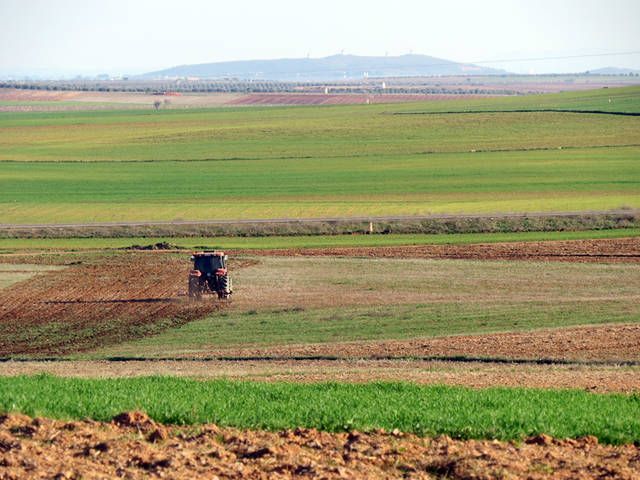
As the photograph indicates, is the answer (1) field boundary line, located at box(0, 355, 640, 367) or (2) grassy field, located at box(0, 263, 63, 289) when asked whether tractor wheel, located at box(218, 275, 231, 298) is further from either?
(1) field boundary line, located at box(0, 355, 640, 367)

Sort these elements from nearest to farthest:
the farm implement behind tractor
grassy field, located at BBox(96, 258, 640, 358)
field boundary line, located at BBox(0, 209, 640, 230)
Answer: grassy field, located at BBox(96, 258, 640, 358) < the farm implement behind tractor < field boundary line, located at BBox(0, 209, 640, 230)

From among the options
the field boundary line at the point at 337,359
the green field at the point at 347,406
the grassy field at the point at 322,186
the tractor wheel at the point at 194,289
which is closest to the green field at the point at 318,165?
the grassy field at the point at 322,186

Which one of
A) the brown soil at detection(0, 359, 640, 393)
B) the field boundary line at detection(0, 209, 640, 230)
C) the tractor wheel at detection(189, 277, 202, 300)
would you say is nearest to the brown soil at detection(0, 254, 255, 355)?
the tractor wheel at detection(189, 277, 202, 300)

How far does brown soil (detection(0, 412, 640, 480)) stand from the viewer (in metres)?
12.8

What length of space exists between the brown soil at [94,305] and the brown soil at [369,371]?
474 cm

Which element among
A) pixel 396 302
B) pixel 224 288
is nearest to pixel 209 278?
pixel 224 288

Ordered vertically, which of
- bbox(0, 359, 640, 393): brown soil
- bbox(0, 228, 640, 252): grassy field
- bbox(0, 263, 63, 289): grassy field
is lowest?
bbox(0, 228, 640, 252): grassy field

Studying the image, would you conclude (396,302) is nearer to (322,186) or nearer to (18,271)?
(18,271)

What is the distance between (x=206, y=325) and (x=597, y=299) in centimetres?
1361

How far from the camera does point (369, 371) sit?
25.2 metres

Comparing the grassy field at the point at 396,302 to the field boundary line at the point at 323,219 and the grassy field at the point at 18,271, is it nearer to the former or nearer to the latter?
the grassy field at the point at 18,271

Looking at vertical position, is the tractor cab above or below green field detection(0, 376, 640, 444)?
below

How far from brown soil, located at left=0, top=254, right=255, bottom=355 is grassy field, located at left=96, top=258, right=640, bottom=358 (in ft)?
4.86

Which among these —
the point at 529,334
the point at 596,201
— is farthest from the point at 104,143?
the point at 529,334
